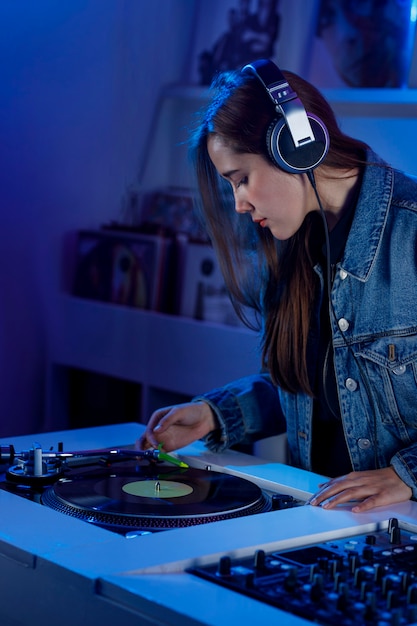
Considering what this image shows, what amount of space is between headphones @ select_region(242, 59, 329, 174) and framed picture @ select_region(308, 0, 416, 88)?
4.12ft

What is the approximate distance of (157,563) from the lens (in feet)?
3.22

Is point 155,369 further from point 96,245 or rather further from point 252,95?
point 252,95

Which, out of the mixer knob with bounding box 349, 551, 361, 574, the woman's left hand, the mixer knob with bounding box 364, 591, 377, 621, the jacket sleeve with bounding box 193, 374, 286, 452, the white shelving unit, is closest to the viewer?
the mixer knob with bounding box 364, 591, 377, 621

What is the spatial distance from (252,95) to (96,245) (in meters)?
1.87

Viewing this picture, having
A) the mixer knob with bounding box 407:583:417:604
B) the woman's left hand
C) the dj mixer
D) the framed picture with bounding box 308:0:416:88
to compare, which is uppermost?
the framed picture with bounding box 308:0:416:88

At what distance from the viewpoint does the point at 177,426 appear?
160 cm

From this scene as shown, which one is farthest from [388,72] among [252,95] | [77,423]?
[77,423]

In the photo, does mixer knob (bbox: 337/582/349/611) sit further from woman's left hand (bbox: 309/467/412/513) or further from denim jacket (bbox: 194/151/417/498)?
denim jacket (bbox: 194/151/417/498)

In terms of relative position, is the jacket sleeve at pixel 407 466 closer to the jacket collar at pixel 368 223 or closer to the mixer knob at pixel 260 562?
the jacket collar at pixel 368 223

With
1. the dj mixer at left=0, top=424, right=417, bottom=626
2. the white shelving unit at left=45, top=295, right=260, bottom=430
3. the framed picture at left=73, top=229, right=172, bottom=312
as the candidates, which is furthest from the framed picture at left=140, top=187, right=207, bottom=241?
the dj mixer at left=0, top=424, right=417, bottom=626

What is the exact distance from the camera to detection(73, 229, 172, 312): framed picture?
3.11 meters

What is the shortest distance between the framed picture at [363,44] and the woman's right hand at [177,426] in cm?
135

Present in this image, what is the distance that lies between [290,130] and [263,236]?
0.31 m

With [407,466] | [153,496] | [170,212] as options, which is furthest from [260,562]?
[170,212]
